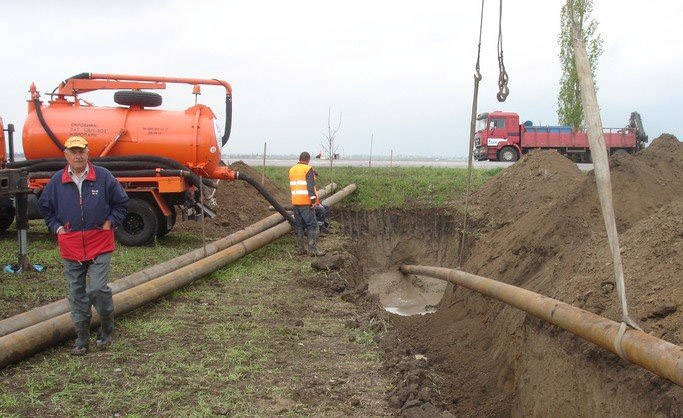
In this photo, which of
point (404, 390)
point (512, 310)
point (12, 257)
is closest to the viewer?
point (404, 390)

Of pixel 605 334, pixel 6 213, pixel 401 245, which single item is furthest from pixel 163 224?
pixel 605 334

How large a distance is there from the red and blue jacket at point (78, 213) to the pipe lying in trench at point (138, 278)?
708mm

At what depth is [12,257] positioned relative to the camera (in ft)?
34.2

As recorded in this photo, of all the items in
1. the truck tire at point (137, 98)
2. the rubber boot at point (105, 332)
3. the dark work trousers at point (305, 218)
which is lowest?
the rubber boot at point (105, 332)

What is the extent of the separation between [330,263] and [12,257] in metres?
4.74

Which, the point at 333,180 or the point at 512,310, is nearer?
the point at 512,310

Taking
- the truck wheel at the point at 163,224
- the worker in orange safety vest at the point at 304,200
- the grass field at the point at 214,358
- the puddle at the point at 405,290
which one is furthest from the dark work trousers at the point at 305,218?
the puddle at the point at 405,290

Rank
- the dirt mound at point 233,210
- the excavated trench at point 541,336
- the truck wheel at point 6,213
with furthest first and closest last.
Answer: the dirt mound at point 233,210 < the truck wheel at point 6,213 < the excavated trench at point 541,336

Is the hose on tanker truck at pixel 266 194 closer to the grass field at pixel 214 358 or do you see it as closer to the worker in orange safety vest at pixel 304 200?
the worker in orange safety vest at pixel 304 200

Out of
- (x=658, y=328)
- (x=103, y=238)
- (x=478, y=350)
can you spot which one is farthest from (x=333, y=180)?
(x=658, y=328)

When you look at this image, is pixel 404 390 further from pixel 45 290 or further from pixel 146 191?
pixel 146 191

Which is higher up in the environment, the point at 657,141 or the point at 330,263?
the point at 657,141

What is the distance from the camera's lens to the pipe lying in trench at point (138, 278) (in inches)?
237

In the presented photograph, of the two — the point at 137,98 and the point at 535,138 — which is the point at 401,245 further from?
the point at 535,138
